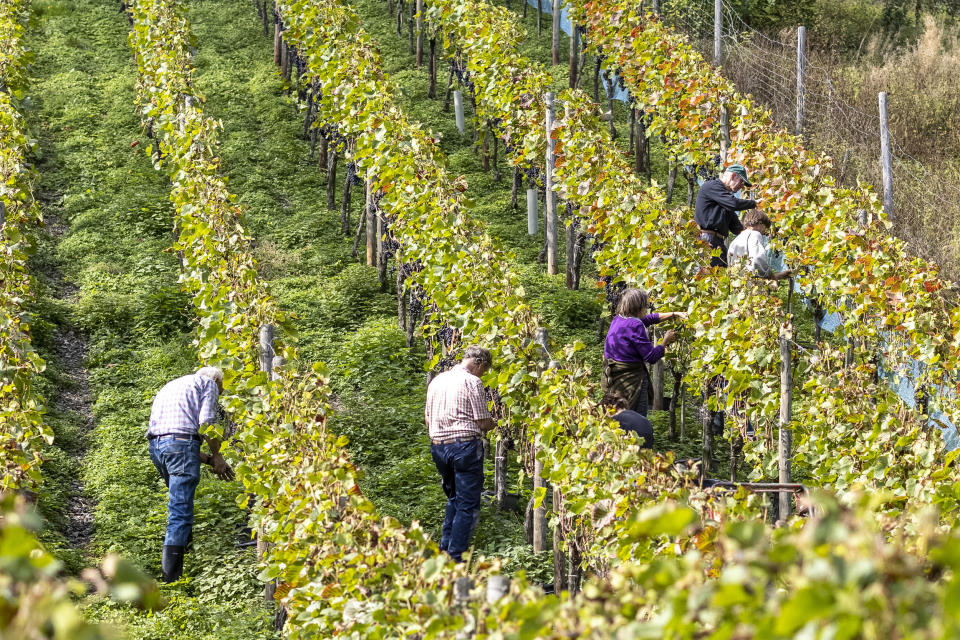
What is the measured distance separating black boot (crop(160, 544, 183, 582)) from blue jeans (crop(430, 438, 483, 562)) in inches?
64.8

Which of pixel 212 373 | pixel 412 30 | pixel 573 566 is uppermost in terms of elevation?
pixel 412 30

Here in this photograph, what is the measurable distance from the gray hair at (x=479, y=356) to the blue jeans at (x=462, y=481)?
0.47m

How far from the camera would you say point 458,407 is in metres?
6.10

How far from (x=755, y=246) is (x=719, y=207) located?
788 mm

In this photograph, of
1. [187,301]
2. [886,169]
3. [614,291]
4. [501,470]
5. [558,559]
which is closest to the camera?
[558,559]

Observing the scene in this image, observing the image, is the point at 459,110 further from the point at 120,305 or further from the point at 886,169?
the point at 886,169

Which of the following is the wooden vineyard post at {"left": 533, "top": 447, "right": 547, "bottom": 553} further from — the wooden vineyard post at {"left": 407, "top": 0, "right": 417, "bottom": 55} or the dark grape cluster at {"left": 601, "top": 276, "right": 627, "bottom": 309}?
the wooden vineyard post at {"left": 407, "top": 0, "right": 417, "bottom": 55}

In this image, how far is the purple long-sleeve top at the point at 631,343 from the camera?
21.8 feet

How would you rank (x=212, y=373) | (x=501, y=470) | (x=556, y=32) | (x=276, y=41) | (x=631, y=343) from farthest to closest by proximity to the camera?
(x=276, y=41) < (x=556, y=32) < (x=501, y=470) < (x=631, y=343) < (x=212, y=373)

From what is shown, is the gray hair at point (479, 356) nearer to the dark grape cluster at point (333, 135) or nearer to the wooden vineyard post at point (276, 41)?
the dark grape cluster at point (333, 135)

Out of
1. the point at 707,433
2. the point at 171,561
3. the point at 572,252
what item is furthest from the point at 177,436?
the point at 572,252

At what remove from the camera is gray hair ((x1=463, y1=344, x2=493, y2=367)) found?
621 cm

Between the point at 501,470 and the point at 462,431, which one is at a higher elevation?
the point at 462,431

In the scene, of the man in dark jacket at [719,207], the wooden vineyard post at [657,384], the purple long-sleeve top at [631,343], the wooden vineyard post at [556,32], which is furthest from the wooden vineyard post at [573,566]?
the wooden vineyard post at [556,32]
